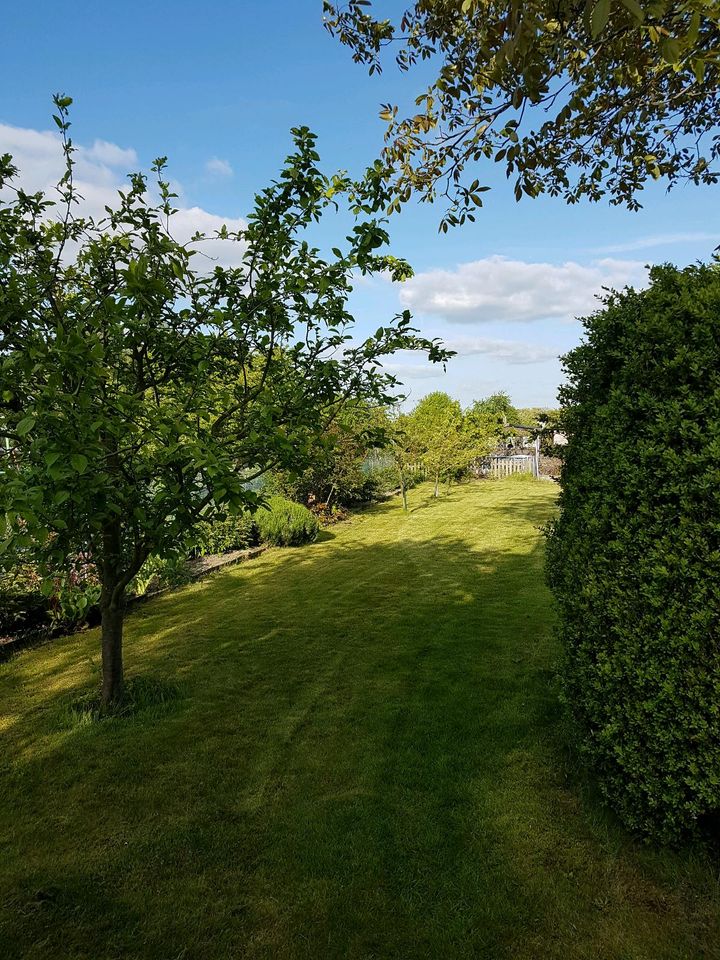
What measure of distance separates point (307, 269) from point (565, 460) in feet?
9.84

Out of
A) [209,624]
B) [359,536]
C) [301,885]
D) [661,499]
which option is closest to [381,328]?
[661,499]

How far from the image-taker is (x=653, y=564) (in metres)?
3.15

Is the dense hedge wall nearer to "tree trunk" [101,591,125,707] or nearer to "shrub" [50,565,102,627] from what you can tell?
"tree trunk" [101,591,125,707]

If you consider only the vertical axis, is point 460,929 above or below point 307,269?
below

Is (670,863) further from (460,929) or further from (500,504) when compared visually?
(500,504)

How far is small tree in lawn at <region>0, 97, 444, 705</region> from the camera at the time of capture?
3732 mm

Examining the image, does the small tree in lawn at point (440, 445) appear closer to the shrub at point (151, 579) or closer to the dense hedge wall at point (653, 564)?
the shrub at point (151, 579)

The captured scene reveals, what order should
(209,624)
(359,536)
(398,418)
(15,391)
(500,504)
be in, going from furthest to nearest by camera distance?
(398,418)
(500,504)
(359,536)
(209,624)
(15,391)

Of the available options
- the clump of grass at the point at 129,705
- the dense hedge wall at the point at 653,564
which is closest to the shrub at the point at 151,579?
the clump of grass at the point at 129,705

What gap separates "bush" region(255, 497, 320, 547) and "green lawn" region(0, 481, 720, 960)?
21.9 ft

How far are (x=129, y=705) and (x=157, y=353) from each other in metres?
3.64

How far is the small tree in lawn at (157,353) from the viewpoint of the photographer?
12.2ft

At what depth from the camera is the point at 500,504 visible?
19.9 metres

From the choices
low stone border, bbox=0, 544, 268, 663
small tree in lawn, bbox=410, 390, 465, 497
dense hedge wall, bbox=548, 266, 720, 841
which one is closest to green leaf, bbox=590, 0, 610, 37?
dense hedge wall, bbox=548, 266, 720, 841
